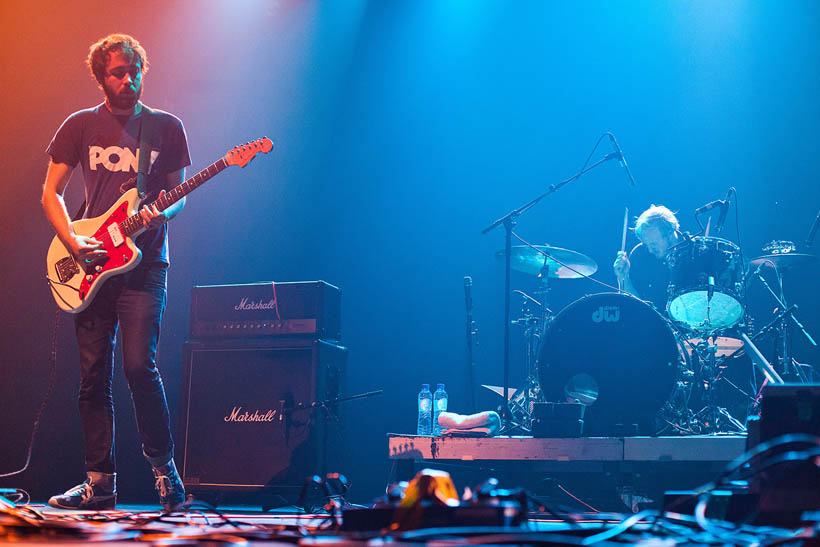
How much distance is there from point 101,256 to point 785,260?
3809 mm

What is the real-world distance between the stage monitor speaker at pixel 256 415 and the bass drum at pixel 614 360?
1135 millimetres

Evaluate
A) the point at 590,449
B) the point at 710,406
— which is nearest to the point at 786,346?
the point at 710,406

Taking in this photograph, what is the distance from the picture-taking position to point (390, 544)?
1.15 meters

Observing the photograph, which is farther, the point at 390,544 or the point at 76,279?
the point at 76,279

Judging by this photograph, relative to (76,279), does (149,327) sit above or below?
below

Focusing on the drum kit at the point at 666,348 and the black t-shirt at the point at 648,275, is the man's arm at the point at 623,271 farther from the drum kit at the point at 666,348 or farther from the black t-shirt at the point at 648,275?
the black t-shirt at the point at 648,275

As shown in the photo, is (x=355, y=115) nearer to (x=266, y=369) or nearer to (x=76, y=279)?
(x=266, y=369)

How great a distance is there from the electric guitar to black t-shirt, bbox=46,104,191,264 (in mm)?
69

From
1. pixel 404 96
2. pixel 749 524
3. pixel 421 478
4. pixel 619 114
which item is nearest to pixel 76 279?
pixel 421 478

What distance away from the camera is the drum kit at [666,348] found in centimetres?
348

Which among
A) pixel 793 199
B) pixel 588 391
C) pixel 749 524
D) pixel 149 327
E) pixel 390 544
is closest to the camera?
pixel 390 544

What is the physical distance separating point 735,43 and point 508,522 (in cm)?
480

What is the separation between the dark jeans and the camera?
296cm

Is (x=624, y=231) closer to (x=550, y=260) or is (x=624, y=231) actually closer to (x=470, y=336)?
(x=550, y=260)
